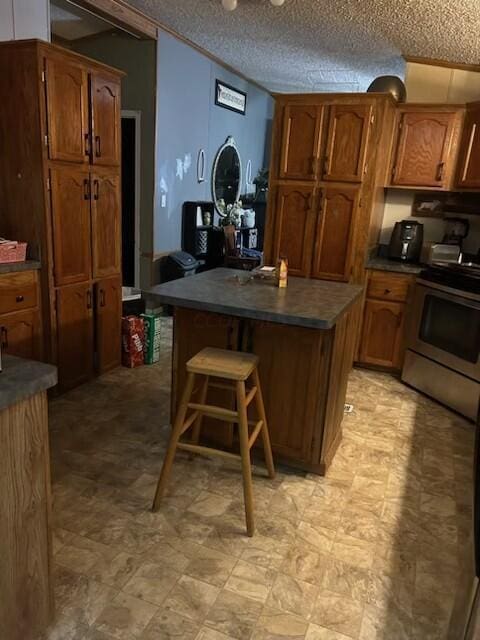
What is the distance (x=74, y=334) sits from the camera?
125 inches

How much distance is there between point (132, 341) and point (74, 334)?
60cm

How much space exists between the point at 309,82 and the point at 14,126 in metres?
4.58

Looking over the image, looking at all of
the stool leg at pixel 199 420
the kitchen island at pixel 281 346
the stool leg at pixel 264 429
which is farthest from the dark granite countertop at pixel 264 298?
the stool leg at pixel 199 420

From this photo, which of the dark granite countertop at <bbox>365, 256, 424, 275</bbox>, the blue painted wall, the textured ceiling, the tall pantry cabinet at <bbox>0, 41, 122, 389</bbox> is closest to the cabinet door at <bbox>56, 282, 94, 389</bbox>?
the tall pantry cabinet at <bbox>0, 41, 122, 389</bbox>

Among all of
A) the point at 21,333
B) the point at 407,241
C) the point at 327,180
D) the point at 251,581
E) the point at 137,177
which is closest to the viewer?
the point at 251,581

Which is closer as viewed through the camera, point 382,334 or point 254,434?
point 254,434

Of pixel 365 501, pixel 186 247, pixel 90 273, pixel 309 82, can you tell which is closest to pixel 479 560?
pixel 365 501

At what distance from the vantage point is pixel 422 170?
380 cm

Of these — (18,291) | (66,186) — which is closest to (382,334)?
(66,186)

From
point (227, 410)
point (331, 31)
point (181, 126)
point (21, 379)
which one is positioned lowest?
point (227, 410)

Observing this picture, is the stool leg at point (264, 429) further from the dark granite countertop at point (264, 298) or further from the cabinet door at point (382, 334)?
the cabinet door at point (382, 334)

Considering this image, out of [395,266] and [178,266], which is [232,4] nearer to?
[395,266]

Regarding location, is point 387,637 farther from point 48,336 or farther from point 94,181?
point 94,181

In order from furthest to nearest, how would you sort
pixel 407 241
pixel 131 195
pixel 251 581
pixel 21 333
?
1. pixel 131 195
2. pixel 407 241
3. pixel 21 333
4. pixel 251 581
